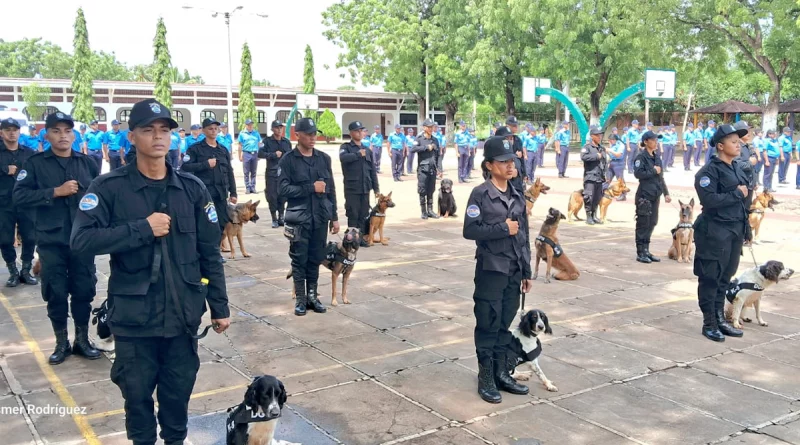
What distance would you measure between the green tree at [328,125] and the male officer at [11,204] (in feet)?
162

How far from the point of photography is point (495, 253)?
4902 millimetres

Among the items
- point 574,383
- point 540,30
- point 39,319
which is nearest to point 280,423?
point 574,383

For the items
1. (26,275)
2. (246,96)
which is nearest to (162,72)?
(246,96)

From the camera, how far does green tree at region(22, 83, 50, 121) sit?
53.1m

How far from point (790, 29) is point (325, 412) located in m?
30.3

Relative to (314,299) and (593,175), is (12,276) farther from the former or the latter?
(593,175)

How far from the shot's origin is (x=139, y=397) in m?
3.47

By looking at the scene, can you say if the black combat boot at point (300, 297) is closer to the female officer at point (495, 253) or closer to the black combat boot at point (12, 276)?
the female officer at point (495, 253)

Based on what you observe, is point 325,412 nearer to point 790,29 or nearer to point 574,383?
point 574,383

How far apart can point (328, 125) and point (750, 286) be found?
172 ft

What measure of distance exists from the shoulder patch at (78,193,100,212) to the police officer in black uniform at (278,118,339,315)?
12.7ft

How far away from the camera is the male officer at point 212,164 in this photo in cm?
944

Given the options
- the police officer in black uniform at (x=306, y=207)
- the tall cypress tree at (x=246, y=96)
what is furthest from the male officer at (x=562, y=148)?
the tall cypress tree at (x=246, y=96)

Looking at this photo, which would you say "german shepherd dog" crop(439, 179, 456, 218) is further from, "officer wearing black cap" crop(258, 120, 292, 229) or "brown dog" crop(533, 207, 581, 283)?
"brown dog" crop(533, 207, 581, 283)
